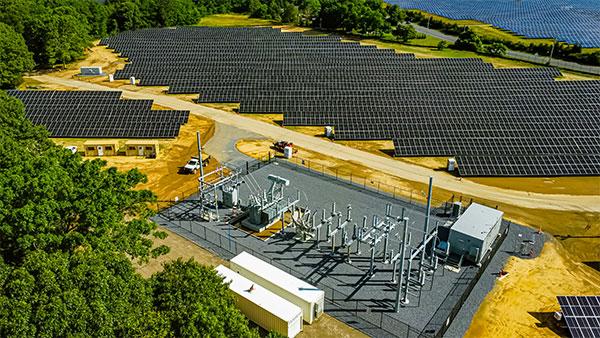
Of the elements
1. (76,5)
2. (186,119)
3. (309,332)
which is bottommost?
(309,332)

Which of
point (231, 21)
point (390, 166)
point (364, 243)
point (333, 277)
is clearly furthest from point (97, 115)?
point (231, 21)

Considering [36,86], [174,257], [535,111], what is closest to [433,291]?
[174,257]

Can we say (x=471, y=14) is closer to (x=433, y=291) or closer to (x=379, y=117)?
(x=379, y=117)

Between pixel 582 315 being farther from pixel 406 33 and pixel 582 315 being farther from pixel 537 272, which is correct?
pixel 406 33

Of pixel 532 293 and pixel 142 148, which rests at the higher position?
pixel 142 148

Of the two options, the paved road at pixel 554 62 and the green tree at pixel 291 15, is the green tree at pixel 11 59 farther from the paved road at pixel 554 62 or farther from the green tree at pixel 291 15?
the paved road at pixel 554 62

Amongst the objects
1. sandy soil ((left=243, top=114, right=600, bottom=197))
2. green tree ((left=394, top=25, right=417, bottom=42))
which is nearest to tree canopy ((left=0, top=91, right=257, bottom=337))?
sandy soil ((left=243, top=114, right=600, bottom=197))
